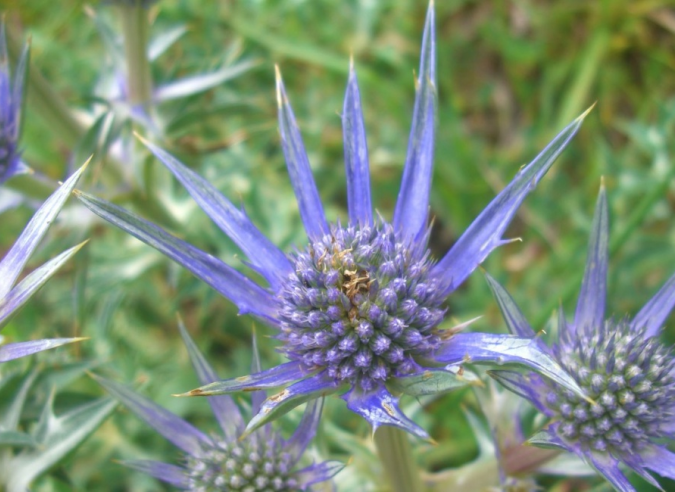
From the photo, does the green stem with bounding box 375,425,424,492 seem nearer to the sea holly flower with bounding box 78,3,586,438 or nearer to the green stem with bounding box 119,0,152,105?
the sea holly flower with bounding box 78,3,586,438

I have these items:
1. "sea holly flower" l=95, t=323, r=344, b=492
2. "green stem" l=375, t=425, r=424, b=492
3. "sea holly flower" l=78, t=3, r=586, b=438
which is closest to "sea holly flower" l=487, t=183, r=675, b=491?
"sea holly flower" l=78, t=3, r=586, b=438

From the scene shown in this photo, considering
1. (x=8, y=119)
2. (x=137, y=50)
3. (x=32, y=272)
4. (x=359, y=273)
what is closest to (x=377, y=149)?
(x=137, y=50)

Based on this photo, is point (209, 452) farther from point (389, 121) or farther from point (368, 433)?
point (389, 121)

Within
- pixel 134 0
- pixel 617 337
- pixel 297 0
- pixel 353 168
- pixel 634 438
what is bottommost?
pixel 634 438

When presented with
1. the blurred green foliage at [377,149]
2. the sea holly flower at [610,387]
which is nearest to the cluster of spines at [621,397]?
the sea holly flower at [610,387]

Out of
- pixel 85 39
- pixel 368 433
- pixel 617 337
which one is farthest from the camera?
pixel 85 39

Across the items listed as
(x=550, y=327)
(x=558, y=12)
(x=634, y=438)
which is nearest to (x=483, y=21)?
(x=558, y=12)
